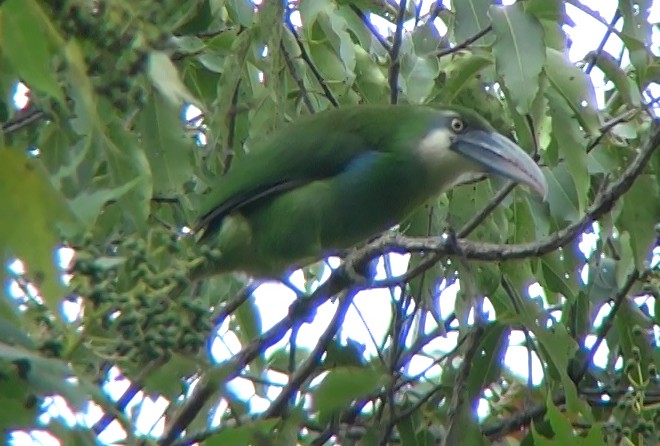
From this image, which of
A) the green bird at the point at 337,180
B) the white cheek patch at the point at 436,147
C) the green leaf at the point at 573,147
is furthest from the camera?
the white cheek patch at the point at 436,147

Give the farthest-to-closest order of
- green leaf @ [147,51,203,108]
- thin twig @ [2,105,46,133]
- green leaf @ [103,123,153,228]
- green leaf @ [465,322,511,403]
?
green leaf @ [465,322,511,403] < thin twig @ [2,105,46,133] < green leaf @ [103,123,153,228] < green leaf @ [147,51,203,108]

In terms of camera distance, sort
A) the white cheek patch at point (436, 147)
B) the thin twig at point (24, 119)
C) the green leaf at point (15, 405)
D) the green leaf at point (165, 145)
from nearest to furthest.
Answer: the green leaf at point (15, 405)
the thin twig at point (24, 119)
the green leaf at point (165, 145)
the white cheek patch at point (436, 147)

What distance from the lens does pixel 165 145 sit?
2.35 m

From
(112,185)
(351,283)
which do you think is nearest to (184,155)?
(112,185)

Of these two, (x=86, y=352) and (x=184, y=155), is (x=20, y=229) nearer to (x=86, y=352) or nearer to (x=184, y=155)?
(x=86, y=352)

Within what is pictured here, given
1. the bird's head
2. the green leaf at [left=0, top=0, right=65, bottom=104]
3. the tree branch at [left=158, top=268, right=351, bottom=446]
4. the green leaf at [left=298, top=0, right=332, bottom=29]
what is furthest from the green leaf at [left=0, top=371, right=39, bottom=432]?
the bird's head

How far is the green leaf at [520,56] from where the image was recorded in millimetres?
2488

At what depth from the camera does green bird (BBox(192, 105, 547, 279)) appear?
3.32 m

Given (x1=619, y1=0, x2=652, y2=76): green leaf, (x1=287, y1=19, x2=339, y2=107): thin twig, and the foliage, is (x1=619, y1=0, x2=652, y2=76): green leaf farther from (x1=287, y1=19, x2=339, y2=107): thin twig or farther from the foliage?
(x1=287, y1=19, x2=339, y2=107): thin twig

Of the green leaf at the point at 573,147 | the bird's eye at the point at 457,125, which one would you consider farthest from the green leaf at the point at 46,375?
the bird's eye at the point at 457,125

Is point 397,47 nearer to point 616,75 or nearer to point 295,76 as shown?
point 295,76

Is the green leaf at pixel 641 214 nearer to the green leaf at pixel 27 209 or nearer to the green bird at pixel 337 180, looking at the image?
the green bird at pixel 337 180

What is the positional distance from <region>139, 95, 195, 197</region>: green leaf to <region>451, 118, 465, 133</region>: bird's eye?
3.58 ft

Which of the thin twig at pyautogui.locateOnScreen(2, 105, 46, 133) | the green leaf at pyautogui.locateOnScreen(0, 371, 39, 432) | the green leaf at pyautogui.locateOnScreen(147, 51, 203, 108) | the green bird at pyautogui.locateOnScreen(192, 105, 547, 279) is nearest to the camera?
the green leaf at pyautogui.locateOnScreen(0, 371, 39, 432)
